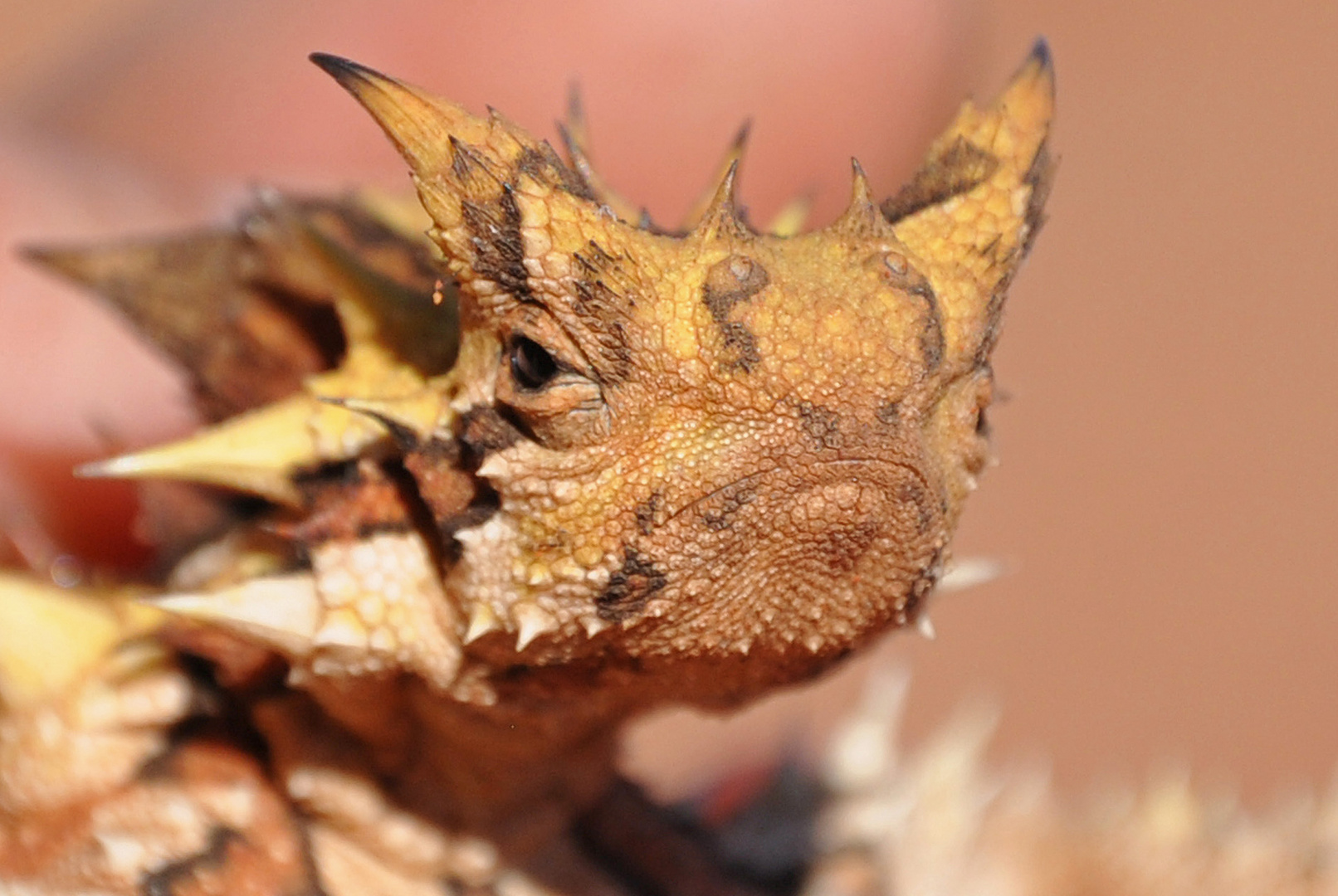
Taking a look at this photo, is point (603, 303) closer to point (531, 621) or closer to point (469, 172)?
point (469, 172)

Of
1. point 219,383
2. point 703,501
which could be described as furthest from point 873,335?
point 219,383

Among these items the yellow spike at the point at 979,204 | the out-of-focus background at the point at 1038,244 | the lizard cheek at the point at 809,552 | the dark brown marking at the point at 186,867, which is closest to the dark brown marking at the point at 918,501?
the lizard cheek at the point at 809,552

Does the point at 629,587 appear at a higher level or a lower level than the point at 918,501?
lower

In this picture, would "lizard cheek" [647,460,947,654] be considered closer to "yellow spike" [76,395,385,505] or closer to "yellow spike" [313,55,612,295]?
"yellow spike" [313,55,612,295]

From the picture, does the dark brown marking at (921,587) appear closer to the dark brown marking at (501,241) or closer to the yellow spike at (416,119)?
the dark brown marking at (501,241)

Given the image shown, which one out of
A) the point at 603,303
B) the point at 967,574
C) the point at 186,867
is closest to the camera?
the point at 603,303

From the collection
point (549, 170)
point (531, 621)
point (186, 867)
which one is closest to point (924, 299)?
point (549, 170)

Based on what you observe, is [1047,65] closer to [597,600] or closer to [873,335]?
[873,335]
